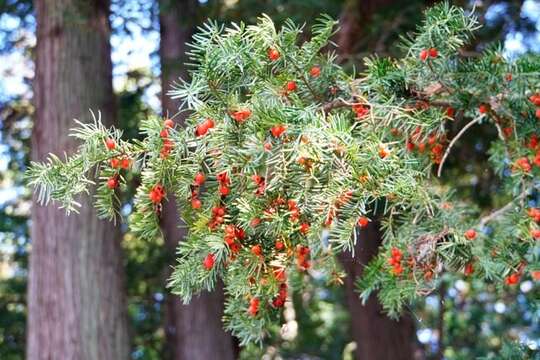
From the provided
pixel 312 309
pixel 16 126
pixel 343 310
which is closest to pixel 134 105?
pixel 16 126

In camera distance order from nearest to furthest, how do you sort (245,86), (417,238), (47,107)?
1. (245,86)
2. (417,238)
3. (47,107)

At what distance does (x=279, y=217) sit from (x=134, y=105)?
5479mm

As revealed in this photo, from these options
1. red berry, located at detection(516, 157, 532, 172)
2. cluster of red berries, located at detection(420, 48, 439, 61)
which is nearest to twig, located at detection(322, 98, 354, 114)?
cluster of red berries, located at detection(420, 48, 439, 61)

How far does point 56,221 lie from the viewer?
502 centimetres

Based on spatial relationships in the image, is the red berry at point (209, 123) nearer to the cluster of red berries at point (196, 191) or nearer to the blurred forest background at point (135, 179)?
the cluster of red berries at point (196, 191)

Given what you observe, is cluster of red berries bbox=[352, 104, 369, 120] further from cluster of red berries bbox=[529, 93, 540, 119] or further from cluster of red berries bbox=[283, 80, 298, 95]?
cluster of red berries bbox=[529, 93, 540, 119]

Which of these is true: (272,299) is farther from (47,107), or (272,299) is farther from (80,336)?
(47,107)

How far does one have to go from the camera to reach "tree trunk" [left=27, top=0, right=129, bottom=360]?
16.2 feet

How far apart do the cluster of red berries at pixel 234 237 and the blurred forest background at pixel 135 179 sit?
92 centimetres

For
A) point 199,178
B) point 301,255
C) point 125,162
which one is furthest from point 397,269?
point 125,162

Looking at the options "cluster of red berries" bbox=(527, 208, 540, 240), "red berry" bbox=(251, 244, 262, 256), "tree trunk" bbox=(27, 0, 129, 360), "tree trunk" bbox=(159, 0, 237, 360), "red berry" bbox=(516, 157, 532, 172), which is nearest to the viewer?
"red berry" bbox=(251, 244, 262, 256)

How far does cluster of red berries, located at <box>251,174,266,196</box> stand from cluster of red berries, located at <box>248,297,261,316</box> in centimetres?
44

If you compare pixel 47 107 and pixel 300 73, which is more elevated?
pixel 47 107

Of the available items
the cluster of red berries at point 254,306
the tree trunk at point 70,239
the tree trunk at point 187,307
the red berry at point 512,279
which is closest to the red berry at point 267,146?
the cluster of red berries at point 254,306
